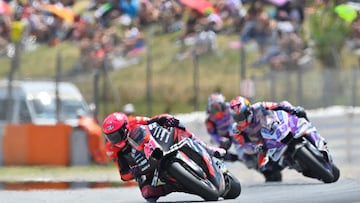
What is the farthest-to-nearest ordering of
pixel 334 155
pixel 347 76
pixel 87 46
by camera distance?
pixel 87 46 < pixel 347 76 < pixel 334 155

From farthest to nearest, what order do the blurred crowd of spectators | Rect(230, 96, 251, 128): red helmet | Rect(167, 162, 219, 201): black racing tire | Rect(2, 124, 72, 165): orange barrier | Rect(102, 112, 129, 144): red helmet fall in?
the blurred crowd of spectators < Rect(2, 124, 72, 165): orange barrier < Rect(230, 96, 251, 128): red helmet < Rect(102, 112, 129, 144): red helmet < Rect(167, 162, 219, 201): black racing tire

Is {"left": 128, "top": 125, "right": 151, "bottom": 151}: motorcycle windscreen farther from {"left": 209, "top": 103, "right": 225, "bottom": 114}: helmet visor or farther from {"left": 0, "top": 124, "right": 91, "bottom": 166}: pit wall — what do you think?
{"left": 0, "top": 124, "right": 91, "bottom": 166}: pit wall

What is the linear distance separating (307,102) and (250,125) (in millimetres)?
8544

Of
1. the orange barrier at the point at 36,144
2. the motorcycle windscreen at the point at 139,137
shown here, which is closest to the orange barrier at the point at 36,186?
the orange barrier at the point at 36,144

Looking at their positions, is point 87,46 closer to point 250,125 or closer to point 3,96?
point 3,96

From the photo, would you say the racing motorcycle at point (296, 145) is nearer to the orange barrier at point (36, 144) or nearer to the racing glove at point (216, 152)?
the racing glove at point (216, 152)

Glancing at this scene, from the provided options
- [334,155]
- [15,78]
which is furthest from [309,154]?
[15,78]

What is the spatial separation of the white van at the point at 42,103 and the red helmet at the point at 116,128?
36.8ft

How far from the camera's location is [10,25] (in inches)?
1006

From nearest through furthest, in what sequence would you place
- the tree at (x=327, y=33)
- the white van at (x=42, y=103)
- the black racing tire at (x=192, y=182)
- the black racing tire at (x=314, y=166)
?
the black racing tire at (x=192, y=182), the black racing tire at (x=314, y=166), the white van at (x=42, y=103), the tree at (x=327, y=33)

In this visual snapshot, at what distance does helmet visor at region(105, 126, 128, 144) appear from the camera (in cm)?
1024

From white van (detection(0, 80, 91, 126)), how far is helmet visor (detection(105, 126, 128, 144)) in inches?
441

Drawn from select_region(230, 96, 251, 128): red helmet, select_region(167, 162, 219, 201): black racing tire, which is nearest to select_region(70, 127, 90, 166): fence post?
select_region(230, 96, 251, 128): red helmet

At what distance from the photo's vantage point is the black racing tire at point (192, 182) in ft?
33.0
